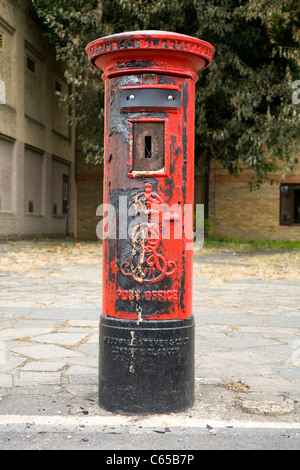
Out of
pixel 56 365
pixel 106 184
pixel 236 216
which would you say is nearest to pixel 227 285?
pixel 56 365

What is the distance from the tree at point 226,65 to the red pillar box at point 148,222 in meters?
12.1

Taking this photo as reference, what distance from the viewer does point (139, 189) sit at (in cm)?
313

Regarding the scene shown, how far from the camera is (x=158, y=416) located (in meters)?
3.10

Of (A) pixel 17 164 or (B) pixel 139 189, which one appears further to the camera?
(A) pixel 17 164

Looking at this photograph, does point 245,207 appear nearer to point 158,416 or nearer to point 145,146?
point 145,146

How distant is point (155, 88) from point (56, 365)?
7.20 feet

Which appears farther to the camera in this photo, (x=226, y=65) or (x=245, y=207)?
(x=245, y=207)

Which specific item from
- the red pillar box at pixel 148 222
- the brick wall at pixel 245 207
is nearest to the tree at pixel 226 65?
the brick wall at pixel 245 207

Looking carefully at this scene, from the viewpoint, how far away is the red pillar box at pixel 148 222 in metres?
3.12

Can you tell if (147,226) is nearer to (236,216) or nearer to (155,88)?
(155,88)

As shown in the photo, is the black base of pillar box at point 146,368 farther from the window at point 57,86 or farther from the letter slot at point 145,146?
the window at point 57,86

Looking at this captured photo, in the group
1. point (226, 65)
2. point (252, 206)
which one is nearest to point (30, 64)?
point (226, 65)

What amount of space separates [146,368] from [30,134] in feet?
57.8
